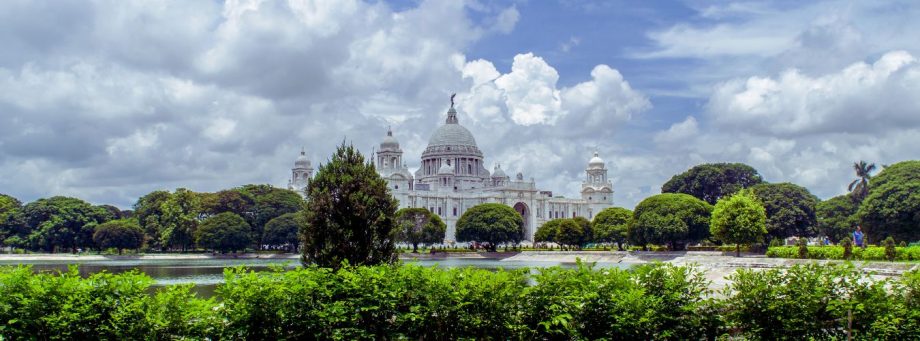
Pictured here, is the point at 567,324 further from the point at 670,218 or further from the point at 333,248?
the point at 670,218

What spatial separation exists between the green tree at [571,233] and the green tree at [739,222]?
4043 cm

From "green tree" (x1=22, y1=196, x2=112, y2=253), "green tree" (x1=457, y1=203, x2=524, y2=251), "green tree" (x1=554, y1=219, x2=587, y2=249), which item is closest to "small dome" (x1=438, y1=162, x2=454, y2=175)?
"green tree" (x1=457, y1=203, x2=524, y2=251)

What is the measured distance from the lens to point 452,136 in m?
156

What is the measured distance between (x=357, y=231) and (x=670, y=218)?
206 ft

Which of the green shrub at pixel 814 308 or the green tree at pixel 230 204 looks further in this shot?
the green tree at pixel 230 204

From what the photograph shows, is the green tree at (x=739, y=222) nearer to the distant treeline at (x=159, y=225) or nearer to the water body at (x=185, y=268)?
the water body at (x=185, y=268)

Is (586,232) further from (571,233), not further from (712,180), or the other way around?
(712,180)

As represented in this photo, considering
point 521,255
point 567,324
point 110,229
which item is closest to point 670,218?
point 521,255

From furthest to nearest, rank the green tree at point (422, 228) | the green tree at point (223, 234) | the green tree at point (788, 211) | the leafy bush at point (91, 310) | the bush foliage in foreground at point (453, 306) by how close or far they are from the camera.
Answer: the green tree at point (422, 228) < the green tree at point (223, 234) < the green tree at point (788, 211) < the bush foliage in foreground at point (453, 306) < the leafy bush at point (91, 310)

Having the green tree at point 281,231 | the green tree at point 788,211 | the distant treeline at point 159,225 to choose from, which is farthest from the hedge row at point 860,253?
the green tree at point 281,231

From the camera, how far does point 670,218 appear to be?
3024 inches

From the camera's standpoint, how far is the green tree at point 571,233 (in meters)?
97.1

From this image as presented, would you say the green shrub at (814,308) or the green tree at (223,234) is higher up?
the green tree at (223,234)

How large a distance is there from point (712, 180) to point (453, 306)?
10118 centimetres
